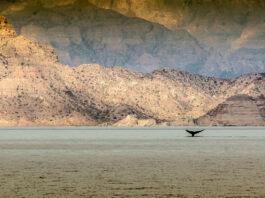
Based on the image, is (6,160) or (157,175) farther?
(6,160)

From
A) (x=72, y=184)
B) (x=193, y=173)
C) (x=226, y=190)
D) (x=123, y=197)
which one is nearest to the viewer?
(x=123, y=197)

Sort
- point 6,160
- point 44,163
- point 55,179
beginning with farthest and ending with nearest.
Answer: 1. point 6,160
2. point 44,163
3. point 55,179

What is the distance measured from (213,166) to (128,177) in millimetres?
17473

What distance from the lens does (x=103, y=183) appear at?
6325cm

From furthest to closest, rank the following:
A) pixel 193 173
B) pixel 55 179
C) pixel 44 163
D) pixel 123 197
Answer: pixel 44 163, pixel 193 173, pixel 55 179, pixel 123 197

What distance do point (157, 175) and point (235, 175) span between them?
879 centimetres

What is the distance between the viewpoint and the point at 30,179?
67062 millimetres

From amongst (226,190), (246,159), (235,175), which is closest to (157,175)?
(235,175)

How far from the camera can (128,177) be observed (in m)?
68.8

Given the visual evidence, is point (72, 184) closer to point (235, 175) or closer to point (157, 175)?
point (157, 175)

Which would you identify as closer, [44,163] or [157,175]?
[157,175]

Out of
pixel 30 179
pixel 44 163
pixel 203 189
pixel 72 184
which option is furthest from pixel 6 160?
pixel 203 189

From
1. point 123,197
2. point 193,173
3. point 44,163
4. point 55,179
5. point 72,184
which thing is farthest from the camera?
point 44,163

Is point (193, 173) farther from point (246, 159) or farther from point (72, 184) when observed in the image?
point (246, 159)
